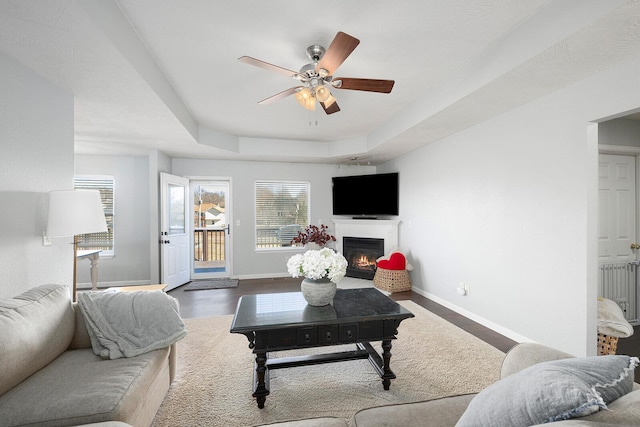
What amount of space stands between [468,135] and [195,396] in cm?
389

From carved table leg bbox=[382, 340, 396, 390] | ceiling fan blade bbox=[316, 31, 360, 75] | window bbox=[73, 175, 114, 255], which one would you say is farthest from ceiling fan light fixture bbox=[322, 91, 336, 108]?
window bbox=[73, 175, 114, 255]

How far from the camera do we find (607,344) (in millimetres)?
2535

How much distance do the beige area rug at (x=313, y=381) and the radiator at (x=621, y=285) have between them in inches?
65.7

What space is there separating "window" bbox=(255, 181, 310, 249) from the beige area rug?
124 inches

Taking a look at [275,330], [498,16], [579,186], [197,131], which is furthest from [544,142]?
[197,131]

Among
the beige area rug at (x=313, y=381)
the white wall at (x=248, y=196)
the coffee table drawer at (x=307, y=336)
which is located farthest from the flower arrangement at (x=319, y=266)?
the white wall at (x=248, y=196)

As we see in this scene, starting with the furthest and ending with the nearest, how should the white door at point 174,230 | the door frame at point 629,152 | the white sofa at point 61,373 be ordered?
the white door at point 174,230
the door frame at point 629,152
the white sofa at point 61,373

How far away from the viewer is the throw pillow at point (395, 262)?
4824mm

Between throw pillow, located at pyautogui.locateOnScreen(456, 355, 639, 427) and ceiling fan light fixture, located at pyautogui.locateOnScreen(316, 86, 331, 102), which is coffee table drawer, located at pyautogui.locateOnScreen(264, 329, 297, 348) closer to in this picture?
throw pillow, located at pyautogui.locateOnScreen(456, 355, 639, 427)

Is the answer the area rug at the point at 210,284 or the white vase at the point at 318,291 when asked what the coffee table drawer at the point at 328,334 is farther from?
the area rug at the point at 210,284

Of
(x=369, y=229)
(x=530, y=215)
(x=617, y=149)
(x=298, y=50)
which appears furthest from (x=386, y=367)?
(x=369, y=229)

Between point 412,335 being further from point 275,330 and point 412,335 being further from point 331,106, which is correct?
point 331,106

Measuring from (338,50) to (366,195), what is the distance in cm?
402

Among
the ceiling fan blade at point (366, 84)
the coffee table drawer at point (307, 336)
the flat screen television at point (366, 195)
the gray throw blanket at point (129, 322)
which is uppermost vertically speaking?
the ceiling fan blade at point (366, 84)
